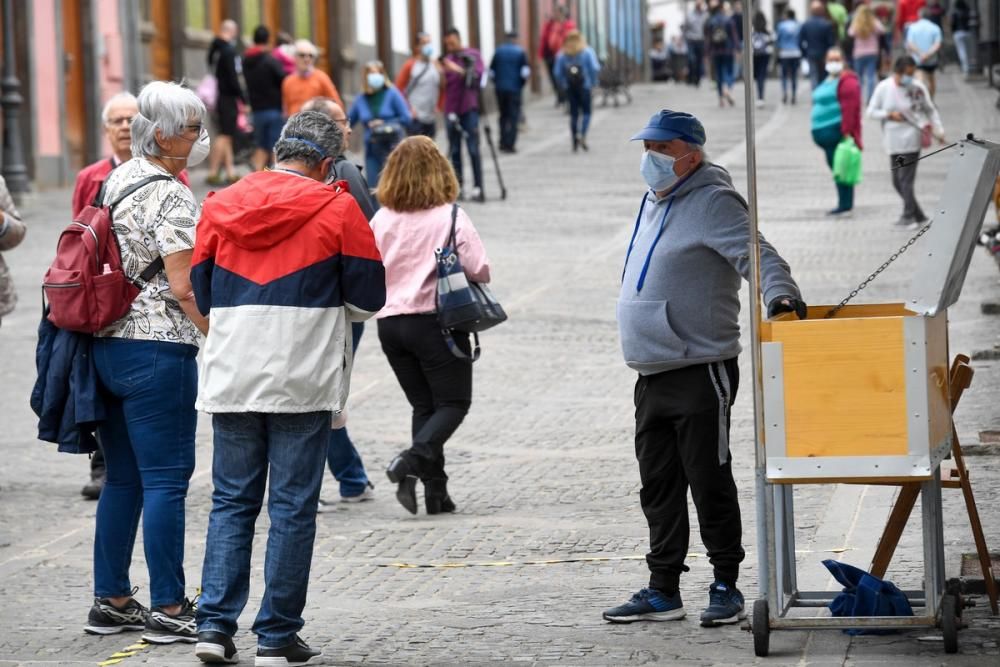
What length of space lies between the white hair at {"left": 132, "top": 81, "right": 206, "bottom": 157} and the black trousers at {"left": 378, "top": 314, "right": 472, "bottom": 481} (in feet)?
7.74

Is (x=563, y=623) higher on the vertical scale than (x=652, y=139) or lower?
lower

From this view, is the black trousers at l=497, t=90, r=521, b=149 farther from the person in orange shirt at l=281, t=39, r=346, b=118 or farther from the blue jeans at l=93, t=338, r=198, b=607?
the blue jeans at l=93, t=338, r=198, b=607

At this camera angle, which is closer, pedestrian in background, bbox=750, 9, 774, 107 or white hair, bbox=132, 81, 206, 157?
white hair, bbox=132, 81, 206, 157

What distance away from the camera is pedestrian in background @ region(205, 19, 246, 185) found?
83.3 feet

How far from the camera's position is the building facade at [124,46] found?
993 inches

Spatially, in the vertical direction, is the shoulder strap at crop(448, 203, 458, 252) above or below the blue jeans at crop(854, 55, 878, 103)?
above

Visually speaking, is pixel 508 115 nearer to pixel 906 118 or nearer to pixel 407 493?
pixel 906 118

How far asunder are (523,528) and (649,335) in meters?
2.19

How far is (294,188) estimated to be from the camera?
20.1 ft

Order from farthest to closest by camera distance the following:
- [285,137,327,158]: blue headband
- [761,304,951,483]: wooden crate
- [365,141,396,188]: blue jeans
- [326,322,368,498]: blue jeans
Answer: [365,141,396,188]: blue jeans < [326,322,368,498]: blue jeans < [285,137,327,158]: blue headband < [761,304,951,483]: wooden crate

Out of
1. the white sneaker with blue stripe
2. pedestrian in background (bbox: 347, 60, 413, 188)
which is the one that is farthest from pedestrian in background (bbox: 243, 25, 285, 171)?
the white sneaker with blue stripe

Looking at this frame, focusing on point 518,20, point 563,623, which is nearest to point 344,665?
point 563,623

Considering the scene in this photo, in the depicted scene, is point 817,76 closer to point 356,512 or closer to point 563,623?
point 356,512

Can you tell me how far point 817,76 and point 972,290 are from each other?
66.1 ft
